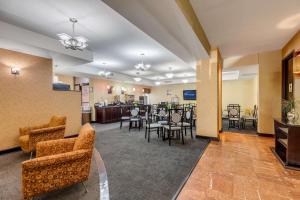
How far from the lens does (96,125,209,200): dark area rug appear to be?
2.08 metres

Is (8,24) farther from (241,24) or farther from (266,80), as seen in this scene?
(266,80)

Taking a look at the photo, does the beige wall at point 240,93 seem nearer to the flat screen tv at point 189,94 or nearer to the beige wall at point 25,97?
the flat screen tv at point 189,94

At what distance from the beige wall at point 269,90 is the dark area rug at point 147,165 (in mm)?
2272

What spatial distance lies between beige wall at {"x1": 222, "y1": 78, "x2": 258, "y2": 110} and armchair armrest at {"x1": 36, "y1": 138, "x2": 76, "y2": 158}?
9.79m

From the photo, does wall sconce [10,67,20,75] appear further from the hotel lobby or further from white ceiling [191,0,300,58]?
white ceiling [191,0,300,58]

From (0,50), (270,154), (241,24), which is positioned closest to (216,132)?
(270,154)

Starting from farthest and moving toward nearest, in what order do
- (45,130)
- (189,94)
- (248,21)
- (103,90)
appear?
(189,94)
(103,90)
(45,130)
(248,21)

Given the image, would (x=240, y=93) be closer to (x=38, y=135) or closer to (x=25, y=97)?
(x=38, y=135)

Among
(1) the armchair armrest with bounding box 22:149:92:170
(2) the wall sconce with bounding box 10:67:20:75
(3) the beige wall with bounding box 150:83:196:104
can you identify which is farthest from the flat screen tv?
(1) the armchair armrest with bounding box 22:149:92:170

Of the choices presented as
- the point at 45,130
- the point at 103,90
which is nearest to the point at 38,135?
the point at 45,130

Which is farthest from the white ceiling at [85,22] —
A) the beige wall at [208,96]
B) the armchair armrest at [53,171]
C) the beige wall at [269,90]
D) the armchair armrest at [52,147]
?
the beige wall at [269,90]

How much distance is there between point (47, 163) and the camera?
1746 millimetres

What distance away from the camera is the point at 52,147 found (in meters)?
2.32

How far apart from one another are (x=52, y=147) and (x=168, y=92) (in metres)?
11.0
